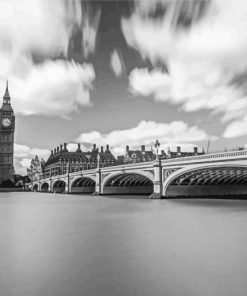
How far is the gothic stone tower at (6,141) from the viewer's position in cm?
10675

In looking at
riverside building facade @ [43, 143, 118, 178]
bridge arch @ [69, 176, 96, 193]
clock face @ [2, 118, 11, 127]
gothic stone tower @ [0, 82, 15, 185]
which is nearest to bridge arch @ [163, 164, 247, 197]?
bridge arch @ [69, 176, 96, 193]

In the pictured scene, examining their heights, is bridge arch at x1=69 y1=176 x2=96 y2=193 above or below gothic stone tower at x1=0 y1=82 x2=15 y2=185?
below

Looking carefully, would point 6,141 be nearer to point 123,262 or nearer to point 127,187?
point 127,187

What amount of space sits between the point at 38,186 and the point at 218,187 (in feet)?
230

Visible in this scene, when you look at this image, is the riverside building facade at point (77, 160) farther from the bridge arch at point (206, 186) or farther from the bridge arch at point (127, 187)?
the bridge arch at point (206, 186)

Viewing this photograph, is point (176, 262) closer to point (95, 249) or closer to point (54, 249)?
point (95, 249)

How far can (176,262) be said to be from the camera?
1005 centimetres

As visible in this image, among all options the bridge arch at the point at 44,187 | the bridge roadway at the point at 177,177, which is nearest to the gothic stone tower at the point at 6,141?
the bridge arch at the point at 44,187

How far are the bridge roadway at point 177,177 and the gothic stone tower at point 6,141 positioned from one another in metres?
28.4

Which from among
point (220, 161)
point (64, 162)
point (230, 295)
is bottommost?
point (230, 295)

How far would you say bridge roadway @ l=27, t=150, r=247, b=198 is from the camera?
32.2 m

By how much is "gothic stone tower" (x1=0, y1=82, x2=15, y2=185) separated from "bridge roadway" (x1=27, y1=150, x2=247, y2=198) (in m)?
28.4

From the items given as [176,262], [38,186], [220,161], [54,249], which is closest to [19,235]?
[54,249]

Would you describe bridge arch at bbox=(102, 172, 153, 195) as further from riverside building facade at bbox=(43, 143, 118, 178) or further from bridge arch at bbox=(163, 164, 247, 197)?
riverside building facade at bbox=(43, 143, 118, 178)
